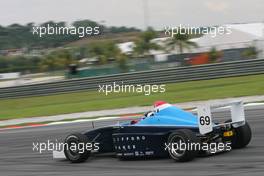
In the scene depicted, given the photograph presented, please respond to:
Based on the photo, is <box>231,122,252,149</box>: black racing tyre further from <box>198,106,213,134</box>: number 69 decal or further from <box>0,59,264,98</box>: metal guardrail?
<box>0,59,264,98</box>: metal guardrail

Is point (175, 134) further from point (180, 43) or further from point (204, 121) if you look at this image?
point (180, 43)

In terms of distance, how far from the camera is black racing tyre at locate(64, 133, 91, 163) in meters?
8.68

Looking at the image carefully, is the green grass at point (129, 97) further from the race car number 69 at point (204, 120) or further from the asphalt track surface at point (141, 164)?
the race car number 69 at point (204, 120)

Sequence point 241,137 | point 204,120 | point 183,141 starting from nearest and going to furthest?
point 183,141 → point 204,120 → point 241,137

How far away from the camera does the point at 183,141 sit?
7324mm

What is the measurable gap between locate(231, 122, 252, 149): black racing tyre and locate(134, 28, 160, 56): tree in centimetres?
4466

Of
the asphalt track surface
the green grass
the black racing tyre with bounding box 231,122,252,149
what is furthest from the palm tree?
the black racing tyre with bounding box 231,122,252,149

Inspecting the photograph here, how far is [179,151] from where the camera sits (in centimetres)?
752

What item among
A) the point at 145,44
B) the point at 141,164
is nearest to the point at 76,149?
the point at 141,164

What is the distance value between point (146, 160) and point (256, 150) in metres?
1.58

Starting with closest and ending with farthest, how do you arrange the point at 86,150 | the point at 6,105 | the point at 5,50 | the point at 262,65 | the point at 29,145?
the point at 86,150 → the point at 29,145 → the point at 262,65 → the point at 6,105 → the point at 5,50

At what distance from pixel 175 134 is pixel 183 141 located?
189 mm

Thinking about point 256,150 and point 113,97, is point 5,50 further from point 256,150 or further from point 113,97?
point 256,150


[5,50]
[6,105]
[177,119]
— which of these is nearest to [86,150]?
[177,119]
